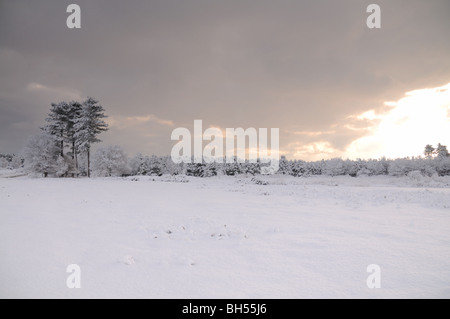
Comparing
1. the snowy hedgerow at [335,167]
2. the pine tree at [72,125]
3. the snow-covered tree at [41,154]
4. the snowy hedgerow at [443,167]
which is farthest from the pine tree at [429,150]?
the snow-covered tree at [41,154]

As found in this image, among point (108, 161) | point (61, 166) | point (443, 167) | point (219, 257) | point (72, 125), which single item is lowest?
point (219, 257)

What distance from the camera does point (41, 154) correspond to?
3825 centimetres

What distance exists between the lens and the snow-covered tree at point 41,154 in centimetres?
3819

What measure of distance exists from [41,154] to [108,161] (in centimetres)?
1928

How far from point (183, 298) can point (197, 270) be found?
90 cm

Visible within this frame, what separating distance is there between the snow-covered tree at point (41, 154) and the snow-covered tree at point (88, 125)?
4.01 metres

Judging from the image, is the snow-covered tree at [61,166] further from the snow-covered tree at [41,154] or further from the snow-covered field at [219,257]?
the snow-covered field at [219,257]

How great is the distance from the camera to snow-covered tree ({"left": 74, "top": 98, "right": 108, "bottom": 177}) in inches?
1521

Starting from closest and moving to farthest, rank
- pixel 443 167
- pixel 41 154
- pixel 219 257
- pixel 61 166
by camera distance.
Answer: pixel 219 257 → pixel 41 154 → pixel 61 166 → pixel 443 167

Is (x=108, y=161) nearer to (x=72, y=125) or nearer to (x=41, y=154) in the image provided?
(x=72, y=125)

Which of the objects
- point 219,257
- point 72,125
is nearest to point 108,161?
point 72,125

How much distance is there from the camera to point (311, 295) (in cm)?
358
